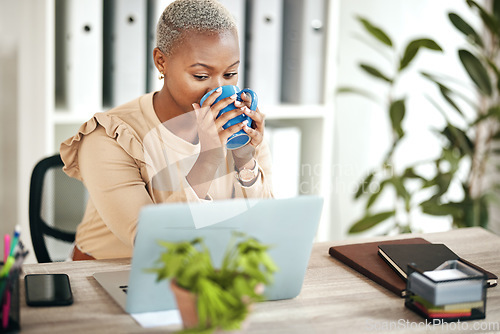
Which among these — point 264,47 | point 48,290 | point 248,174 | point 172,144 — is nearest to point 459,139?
point 264,47

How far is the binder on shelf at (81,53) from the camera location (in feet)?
6.36

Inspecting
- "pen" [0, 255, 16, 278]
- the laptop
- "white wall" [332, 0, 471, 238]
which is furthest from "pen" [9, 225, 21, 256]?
"white wall" [332, 0, 471, 238]

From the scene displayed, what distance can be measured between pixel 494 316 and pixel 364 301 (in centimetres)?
21

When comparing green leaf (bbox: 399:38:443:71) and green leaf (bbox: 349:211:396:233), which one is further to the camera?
green leaf (bbox: 349:211:396:233)

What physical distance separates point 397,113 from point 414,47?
23 cm

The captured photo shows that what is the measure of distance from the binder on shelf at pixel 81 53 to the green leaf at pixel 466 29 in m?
1.14

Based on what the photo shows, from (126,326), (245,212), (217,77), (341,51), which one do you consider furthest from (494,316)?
(341,51)

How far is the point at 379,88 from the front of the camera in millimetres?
2730

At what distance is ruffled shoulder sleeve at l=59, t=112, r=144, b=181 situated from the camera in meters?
1.43

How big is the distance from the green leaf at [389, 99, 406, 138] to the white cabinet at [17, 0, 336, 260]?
0.70 ft

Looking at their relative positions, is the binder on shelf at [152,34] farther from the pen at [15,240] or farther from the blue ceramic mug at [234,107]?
the pen at [15,240]

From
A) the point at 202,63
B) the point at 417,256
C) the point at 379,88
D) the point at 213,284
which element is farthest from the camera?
the point at 379,88

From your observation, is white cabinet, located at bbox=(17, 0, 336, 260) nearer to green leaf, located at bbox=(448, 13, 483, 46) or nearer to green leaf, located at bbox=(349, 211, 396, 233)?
green leaf, located at bbox=(349, 211, 396, 233)

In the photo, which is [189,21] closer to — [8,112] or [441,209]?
[8,112]
